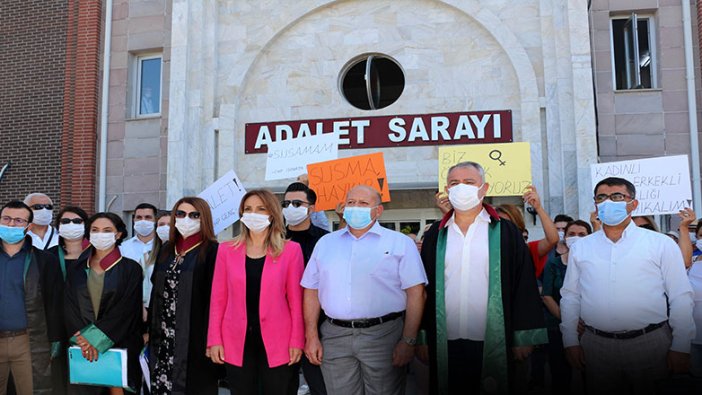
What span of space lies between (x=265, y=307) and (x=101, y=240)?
1730 mm

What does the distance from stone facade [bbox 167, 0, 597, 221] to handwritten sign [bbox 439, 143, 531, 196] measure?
2728 mm

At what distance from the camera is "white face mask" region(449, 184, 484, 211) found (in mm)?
4238

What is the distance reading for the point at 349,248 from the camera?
449 centimetres

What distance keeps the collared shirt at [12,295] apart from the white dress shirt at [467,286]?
11.2 feet

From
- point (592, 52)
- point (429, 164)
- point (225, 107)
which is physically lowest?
point (429, 164)

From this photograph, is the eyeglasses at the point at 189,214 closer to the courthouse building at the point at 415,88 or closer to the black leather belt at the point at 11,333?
the black leather belt at the point at 11,333

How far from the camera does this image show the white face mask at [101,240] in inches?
203

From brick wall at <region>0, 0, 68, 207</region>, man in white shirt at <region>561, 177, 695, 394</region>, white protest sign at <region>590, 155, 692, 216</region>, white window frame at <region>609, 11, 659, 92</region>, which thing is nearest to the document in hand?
man in white shirt at <region>561, 177, 695, 394</region>

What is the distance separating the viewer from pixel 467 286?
411 cm

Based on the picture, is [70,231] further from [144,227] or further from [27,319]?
[144,227]

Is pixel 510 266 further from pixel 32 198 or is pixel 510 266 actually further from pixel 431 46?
pixel 431 46

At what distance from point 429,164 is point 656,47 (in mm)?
4366

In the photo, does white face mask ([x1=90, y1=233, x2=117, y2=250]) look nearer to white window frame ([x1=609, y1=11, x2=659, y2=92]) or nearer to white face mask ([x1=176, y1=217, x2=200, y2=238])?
white face mask ([x1=176, y1=217, x2=200, y2=238])

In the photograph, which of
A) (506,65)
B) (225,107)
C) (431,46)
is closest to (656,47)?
(506,65)
